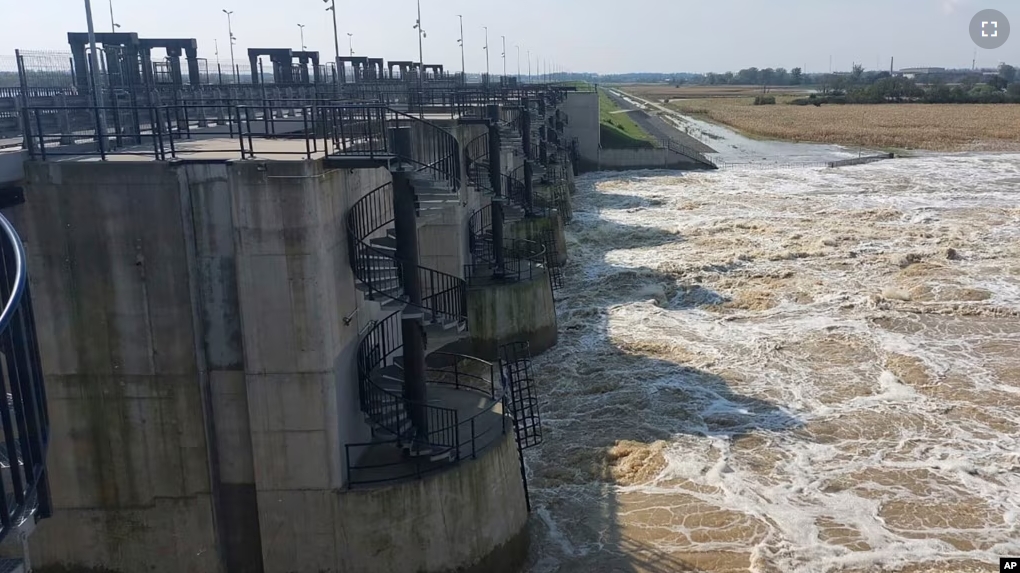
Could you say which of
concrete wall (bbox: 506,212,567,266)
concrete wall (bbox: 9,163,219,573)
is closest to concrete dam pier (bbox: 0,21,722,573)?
concrete wall (bbox: 9,163,219,573)

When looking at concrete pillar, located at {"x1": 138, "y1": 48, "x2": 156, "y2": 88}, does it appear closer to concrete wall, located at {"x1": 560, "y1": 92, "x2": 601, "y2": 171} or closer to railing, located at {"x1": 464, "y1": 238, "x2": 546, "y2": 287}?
railing, located at {"x1": 464, "y1": 238, "x2": 546, "y2": 287}

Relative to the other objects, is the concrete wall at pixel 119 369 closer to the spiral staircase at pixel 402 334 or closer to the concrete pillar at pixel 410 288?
the spiral staircase at pixel 402 334

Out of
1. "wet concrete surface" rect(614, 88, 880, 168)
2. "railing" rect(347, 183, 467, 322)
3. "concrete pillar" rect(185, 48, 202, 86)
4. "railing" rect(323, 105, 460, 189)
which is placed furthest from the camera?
"wet concrete surface" rect(614, 88, 880, 168)

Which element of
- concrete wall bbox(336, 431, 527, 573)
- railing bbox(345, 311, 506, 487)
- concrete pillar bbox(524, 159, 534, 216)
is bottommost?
concrete wall bbox(336, 431, 527, 573)

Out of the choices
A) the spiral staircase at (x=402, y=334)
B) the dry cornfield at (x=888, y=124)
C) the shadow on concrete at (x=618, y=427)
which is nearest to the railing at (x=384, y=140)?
the spiral staircase at (x=402, y=334)

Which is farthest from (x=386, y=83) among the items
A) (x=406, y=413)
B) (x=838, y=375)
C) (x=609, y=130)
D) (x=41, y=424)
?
(x=41, y=424)

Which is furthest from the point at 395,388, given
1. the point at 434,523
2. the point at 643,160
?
the point at 643,160

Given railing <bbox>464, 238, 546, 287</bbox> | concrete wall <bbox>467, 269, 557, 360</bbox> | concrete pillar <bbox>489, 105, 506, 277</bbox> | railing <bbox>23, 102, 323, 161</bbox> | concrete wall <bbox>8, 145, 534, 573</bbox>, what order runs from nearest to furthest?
1. concrete wall <bbox>8, 145, 534, 573</bbox>
2. railing <bbox>23, 102, 323, 161</bbox>
3. concrete wall <bbox>467, 269, 557, 360</bbox>
4. concrete pillar <bbox>489, 105, 506, 277</bbox>
5. railing <bbox>464, 238, 546, 287</bbox>
